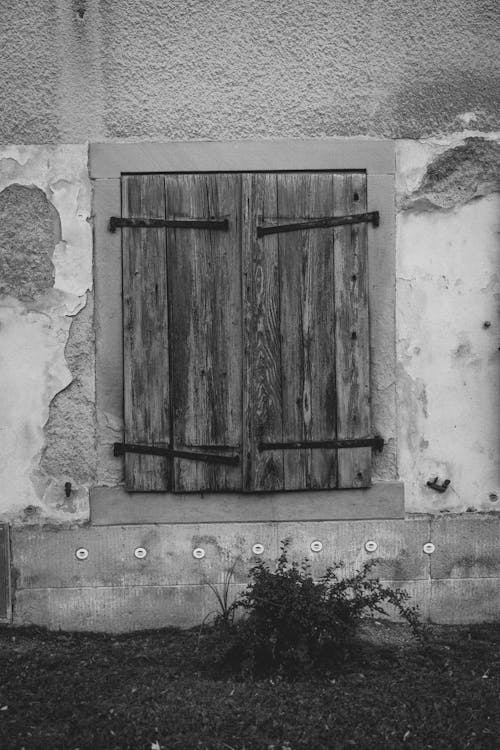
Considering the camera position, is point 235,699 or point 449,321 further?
point 449,321

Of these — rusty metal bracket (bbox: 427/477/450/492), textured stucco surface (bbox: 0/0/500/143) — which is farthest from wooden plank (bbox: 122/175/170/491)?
rusty metal bracket (bbox: 427/477/450/492)

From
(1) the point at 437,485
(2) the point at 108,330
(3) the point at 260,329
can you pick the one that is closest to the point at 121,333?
(2) the point at 108,330

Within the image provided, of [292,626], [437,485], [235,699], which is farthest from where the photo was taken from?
[437,485]

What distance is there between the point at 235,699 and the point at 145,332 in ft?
5.72

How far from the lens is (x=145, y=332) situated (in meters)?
4.03

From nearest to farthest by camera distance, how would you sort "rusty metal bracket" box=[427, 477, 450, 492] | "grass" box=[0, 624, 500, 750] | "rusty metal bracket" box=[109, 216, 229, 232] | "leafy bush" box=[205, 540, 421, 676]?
1. "grass" box=[0, 624, 500, 750]
2. "leafy bush" box=[205, 540, 421, 676]
3. "rusty metal bracket" box=[109, 216, 229, 232]
4. "rusty metal bracket" box=[427, 477, 450, 492]

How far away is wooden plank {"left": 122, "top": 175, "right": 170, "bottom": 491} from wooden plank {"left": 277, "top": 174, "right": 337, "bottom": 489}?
592 millimetres

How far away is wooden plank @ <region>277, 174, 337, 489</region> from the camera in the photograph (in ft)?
13.3

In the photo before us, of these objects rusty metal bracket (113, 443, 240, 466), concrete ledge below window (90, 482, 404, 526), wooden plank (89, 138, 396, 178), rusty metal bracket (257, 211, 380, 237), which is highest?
wooden plank (89, 138, 396, 178)

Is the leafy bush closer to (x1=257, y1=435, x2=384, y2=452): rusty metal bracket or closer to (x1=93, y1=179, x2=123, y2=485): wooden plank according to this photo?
(x1=257, y1=435, x2=384, y2=452): rusty metal bracket

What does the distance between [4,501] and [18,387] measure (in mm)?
Answer: 571

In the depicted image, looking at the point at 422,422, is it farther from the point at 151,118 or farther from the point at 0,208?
the point at 0,208

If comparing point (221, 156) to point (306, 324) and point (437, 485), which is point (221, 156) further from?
point (437, 485)

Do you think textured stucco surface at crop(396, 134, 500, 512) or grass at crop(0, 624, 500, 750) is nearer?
grass at crop(0, 624, 500, 750)
